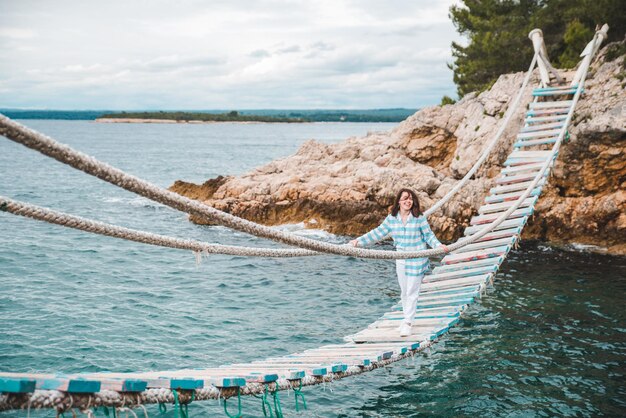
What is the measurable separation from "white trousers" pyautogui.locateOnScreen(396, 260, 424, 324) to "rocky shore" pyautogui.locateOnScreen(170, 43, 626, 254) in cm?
1185

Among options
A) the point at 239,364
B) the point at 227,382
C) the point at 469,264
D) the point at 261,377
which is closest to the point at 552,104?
the point at 469,264

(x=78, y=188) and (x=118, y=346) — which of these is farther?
(x=78, y=188)

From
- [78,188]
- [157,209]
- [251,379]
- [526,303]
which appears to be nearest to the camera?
[251,379]

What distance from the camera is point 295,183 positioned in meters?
24.0

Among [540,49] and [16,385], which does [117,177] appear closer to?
[16,385]

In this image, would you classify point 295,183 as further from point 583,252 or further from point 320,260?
point 583,252

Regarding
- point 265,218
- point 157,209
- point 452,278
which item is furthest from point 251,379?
point 157,209

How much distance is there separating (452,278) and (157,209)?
2155 cm

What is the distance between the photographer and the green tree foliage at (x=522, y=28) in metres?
23.2

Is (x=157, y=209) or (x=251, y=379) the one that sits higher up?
(x=251, y=379)

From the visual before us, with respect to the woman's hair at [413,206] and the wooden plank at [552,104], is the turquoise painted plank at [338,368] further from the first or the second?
the wooden plank at [552,104]

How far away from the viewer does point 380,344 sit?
8172mm

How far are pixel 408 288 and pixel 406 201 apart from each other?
128 centimetres

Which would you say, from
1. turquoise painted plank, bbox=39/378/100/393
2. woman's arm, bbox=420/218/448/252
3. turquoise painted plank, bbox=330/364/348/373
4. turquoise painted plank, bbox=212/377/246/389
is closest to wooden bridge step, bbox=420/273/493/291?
woman's arm, bbox=420/218/448/252
